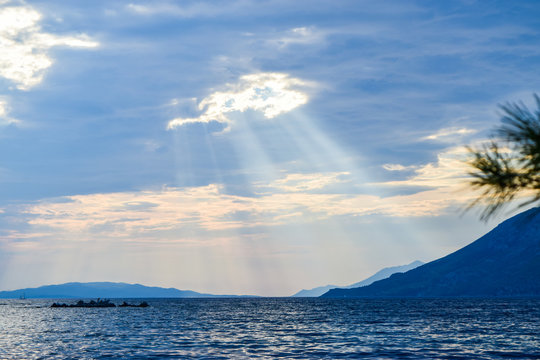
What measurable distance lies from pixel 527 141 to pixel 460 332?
223 ft

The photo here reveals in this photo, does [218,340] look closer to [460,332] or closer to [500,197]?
[460,332]

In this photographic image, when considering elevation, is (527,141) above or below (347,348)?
above

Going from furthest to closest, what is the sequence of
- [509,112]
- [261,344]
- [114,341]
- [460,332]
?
[460,332] < [114,341] < [261,344] < [509,112]

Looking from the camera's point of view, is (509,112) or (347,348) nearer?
(509,112)

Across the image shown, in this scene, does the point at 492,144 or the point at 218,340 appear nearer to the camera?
the point at 492,144

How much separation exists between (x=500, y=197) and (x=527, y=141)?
6.10ft

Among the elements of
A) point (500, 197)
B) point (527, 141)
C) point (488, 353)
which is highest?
point (527, 141)

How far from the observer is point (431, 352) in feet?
167

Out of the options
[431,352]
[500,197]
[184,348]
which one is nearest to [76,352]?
[184,348]

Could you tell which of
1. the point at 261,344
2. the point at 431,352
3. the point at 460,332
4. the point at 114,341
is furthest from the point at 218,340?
the point at 460,332

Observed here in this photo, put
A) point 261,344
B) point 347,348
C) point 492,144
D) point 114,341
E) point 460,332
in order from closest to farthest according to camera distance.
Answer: point 492,144, point 347,348, point 261,344, point 114,341, point 460,332

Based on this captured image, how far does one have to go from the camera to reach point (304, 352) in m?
51.5

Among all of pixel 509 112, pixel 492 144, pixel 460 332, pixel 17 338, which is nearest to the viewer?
pixel 509 112

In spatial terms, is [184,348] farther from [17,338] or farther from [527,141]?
[527,141]
